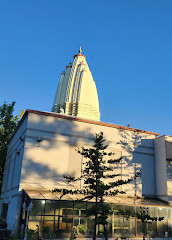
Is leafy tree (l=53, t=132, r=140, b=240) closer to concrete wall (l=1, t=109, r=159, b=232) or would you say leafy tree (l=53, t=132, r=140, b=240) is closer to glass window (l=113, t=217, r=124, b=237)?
glass window (l=113, t=217, r=124, b=237)

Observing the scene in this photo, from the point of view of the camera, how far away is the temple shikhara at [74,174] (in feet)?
68.0

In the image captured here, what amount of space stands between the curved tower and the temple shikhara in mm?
15362

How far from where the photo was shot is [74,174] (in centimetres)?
2441

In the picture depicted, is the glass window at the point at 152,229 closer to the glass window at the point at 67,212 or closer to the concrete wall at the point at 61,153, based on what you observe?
the concrete wall at the point at 61,153

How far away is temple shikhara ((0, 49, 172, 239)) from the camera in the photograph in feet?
68.0

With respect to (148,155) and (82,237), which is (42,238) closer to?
(82,237)

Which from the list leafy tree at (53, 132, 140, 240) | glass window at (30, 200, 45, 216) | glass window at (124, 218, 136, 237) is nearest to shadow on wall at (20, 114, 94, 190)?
glass window at (30, 200, 45, 216)

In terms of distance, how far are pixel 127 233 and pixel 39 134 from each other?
11.9 metres

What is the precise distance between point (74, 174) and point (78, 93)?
73.3ft

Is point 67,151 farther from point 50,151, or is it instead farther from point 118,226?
point 118,226

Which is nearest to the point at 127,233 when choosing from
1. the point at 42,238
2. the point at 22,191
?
the point at 42,238

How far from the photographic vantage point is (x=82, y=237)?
20797mm

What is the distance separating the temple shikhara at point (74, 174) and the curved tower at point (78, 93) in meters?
15.4

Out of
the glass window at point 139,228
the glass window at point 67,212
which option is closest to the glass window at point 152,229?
the glass window at point 139,228
